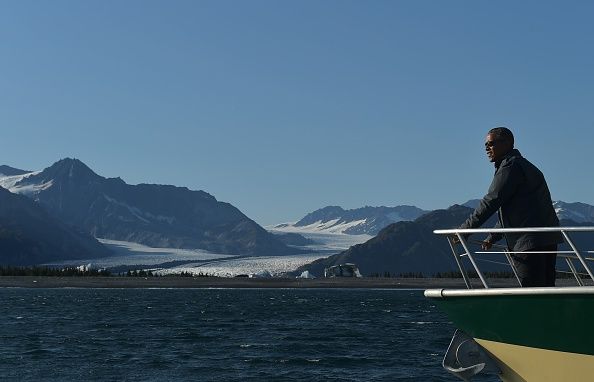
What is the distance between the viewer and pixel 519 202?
1273 centimetres

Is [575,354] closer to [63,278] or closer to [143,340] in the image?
[143,340]

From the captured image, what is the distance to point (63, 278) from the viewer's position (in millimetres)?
192000

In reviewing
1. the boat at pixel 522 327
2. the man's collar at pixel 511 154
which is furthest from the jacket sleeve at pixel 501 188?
the boat at pixel 522 327

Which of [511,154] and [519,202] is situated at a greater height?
[511,154]

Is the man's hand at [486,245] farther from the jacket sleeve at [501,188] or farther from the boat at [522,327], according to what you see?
the jacket sleeve at [501,188]

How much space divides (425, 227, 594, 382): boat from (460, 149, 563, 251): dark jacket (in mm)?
257

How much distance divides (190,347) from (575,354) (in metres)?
29.5

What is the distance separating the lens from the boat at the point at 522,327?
460 inches

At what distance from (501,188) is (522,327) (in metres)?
1.74

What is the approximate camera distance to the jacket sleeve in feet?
41.0

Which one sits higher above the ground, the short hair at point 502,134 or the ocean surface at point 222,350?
the short hair at point 502,134

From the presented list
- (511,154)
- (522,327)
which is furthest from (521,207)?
(522,327)

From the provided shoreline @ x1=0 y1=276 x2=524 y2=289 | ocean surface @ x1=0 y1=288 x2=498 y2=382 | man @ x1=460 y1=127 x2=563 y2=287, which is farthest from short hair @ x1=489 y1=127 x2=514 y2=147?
shoreline @ x1=0 y1=276 x2=524 y2=289

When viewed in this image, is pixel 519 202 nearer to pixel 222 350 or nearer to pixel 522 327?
pixel 522 327
